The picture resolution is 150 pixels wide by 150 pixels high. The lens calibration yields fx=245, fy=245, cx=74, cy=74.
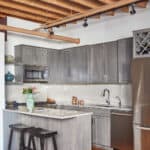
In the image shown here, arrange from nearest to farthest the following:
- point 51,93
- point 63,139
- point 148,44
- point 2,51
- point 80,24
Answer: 1. point 63,139
2. point 148,44
3. point 2,51
4. point 80,24
5. point 51,93

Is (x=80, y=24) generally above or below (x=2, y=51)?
above

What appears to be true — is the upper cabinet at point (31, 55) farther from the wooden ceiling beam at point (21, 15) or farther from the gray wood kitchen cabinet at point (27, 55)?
the wooden ceiling beam at point (21, 15)

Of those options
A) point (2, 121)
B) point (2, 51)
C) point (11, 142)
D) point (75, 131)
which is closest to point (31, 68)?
point (2, 51)

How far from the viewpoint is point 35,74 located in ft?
22.7

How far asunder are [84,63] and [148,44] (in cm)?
223

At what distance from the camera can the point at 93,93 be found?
22.6 ft

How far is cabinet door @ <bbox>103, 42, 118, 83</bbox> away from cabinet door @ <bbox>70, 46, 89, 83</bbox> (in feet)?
2.21

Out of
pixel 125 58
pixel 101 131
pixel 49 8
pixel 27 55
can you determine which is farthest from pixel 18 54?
pixel 101 131

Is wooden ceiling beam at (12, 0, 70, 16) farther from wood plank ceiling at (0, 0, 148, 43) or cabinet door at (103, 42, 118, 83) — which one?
cabinet door at (103, 42, 118, 83)

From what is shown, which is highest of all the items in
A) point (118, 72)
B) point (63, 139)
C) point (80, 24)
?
point (80, 24)

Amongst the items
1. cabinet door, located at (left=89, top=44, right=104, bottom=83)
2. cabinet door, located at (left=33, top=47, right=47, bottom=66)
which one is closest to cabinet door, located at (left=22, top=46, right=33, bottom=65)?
cabinet door, located at (left=33, top=47, right=47, bottom=66)

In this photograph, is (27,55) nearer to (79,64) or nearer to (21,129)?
(79,64)

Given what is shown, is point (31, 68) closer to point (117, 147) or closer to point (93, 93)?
point (93, 93)

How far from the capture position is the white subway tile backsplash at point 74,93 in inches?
243
